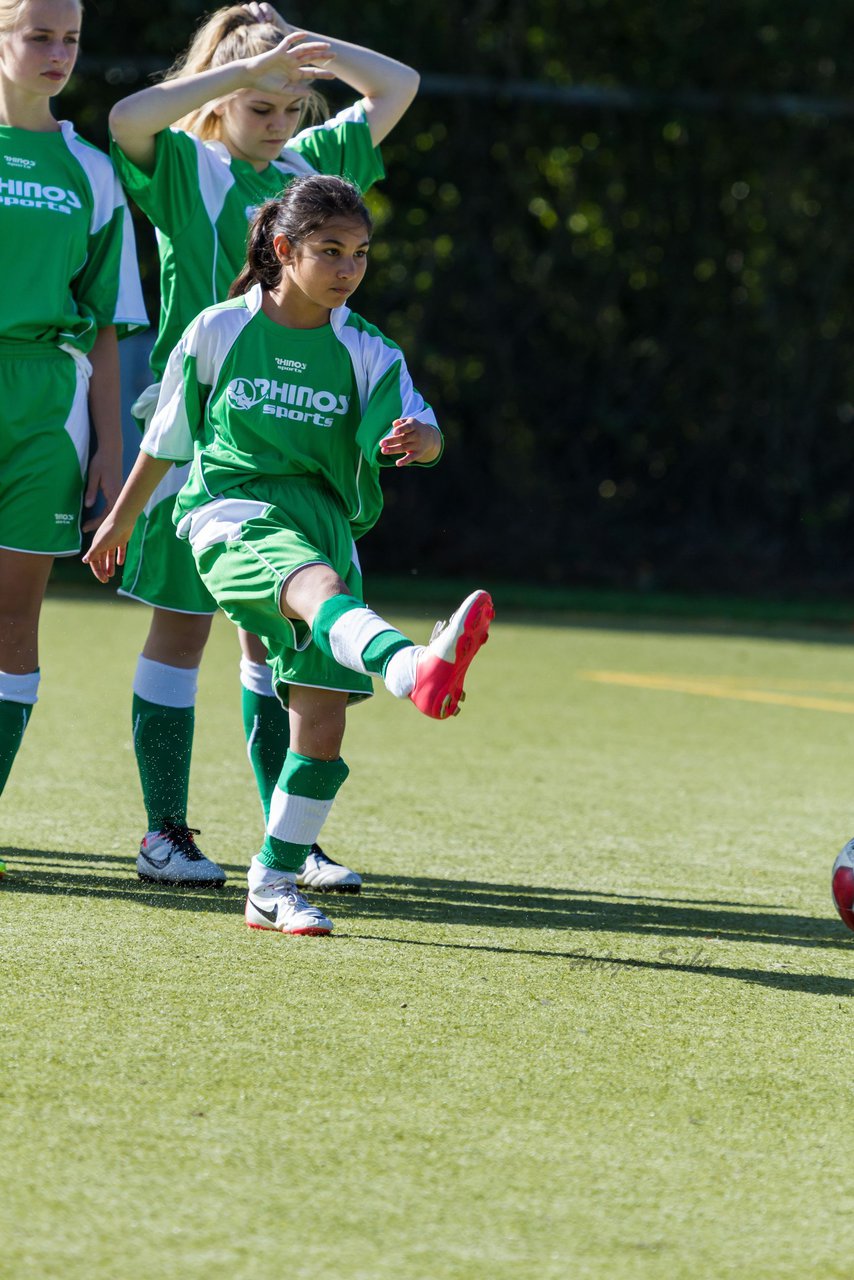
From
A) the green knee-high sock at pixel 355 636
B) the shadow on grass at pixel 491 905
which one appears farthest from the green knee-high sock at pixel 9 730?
the green knee-high sock at pixel 355 636

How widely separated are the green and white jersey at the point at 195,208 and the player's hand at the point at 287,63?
0.73 ft

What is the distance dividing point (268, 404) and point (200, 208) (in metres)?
0.72

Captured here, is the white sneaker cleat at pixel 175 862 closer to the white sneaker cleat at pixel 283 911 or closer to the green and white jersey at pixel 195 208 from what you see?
the white sneaker cleat at pixel 283 911

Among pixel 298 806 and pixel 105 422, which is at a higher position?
pixel 105 422

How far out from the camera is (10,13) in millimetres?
3846

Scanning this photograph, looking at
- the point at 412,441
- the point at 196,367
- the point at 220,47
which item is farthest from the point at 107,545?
the point at 220,47

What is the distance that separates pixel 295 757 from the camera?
143 inches

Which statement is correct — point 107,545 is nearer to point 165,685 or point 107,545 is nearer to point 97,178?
point 165,685

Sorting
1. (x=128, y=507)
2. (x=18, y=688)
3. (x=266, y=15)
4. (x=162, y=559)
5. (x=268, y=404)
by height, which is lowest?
(x=18, y=688)

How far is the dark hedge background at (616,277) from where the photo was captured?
14.5m

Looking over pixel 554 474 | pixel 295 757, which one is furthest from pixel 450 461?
pixel 295 757

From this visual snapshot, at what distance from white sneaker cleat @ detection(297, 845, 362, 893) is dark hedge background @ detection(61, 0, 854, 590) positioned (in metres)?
10.7

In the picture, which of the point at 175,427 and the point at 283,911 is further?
the point at 175,427

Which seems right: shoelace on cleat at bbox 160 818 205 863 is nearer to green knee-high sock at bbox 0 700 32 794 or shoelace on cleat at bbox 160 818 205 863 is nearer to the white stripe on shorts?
green knee-high sock at bbox 0 700 32 794
